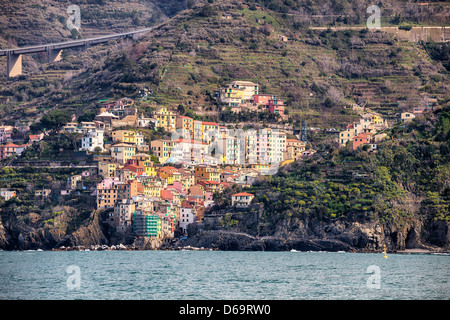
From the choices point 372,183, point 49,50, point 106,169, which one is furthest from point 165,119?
point 49,50

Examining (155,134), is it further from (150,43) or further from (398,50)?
(398,50)

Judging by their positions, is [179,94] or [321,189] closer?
[321,189]

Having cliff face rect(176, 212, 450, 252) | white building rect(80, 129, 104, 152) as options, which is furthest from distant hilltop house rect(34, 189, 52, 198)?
cliff face rect(176, 212, 450, 252)

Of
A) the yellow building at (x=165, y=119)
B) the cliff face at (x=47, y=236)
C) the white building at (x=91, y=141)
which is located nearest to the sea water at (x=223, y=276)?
the cliff face at (x=47, y=236)

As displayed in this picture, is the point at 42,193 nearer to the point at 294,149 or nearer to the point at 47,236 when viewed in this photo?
the point at 47,236
